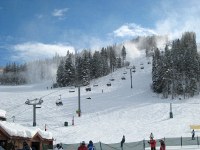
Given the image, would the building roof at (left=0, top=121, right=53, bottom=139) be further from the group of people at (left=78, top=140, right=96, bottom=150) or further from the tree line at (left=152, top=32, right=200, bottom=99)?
the tree line at (left=152, top=32, right=200, bottom=99)

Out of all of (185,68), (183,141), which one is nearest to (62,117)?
(183,141)

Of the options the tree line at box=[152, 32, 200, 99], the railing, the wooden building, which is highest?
the tree line at box=[152, 32, 200, 99]

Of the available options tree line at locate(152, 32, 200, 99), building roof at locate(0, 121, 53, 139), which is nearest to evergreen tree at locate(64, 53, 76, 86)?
tree line at locate(152, 32, 200, 99)

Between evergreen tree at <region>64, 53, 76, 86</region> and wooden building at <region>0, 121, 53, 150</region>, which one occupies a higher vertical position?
evergreen tree at <region>64, 53, 76, 86</region>

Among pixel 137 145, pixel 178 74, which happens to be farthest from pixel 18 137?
pixel 178 74

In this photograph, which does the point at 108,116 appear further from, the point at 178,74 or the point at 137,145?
the point at 178,74

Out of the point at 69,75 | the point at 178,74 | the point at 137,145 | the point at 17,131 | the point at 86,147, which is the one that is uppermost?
the point at 69,75

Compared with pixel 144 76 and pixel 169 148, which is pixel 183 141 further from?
pixel 144 76

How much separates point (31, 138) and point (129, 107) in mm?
37728

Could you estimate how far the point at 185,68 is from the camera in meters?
95.8

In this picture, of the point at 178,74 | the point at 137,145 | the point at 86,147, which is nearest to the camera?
the point at 86,147

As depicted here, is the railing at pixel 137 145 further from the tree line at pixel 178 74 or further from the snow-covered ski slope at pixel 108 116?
the tree line at pixel 178 74

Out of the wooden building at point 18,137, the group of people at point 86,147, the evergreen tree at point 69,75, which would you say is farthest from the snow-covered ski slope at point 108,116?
the evergreen tree at point 69,75

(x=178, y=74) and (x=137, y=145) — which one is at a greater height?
(x=178, y=74)
